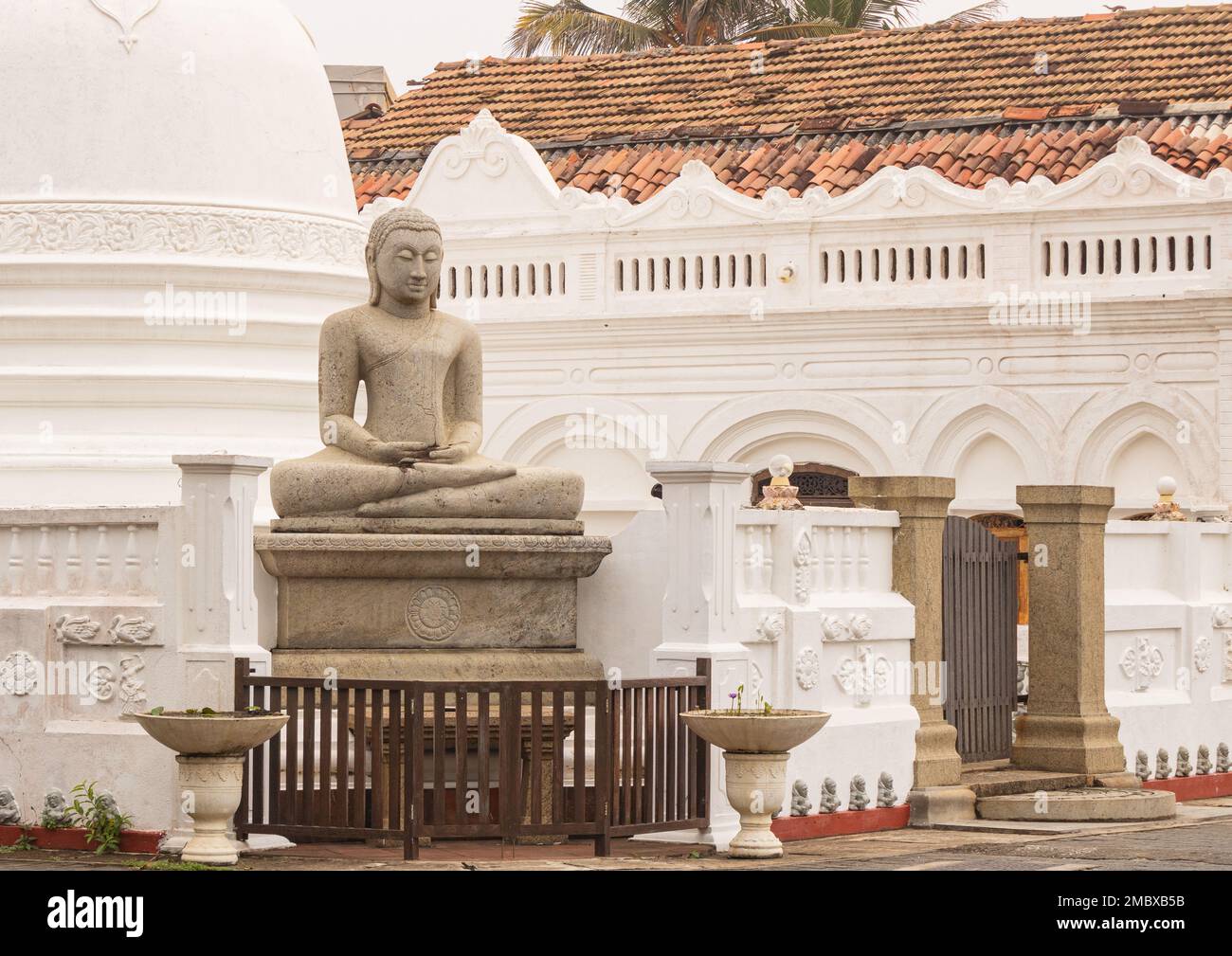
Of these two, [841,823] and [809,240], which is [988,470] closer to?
[809,240]

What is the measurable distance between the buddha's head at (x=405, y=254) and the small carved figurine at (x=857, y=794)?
141 inches

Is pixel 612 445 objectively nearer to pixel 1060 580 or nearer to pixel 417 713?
pixel 1060 580

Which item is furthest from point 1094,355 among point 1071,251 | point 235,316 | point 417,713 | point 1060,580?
point 417,713

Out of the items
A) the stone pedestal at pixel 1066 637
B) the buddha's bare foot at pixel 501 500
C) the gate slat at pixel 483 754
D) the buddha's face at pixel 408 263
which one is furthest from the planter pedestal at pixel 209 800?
the stone pedestal at pixel 1066 637

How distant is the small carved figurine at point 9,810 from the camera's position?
12.4 metres

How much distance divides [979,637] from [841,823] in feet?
7.70

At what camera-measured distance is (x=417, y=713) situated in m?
11.5

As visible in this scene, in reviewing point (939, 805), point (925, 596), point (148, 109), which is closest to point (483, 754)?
point (939, 805)

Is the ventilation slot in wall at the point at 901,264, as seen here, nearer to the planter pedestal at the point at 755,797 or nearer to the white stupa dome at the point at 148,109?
the white stupa dome at the point at 148,109

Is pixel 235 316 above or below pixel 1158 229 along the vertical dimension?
below

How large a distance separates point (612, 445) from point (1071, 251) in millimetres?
5079

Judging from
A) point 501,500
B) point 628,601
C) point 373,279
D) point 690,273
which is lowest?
point 628,601

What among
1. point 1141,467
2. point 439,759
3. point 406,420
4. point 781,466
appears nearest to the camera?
point 439,759

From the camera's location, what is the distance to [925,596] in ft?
47.0
